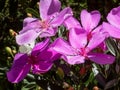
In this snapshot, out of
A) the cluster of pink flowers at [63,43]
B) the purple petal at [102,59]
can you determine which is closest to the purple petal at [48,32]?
the cluster of pink flowers at [63,43]

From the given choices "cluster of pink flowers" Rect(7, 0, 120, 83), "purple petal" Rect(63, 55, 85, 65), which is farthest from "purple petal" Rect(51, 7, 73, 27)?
"purple petal" Rect(63, 55, 85, 65)

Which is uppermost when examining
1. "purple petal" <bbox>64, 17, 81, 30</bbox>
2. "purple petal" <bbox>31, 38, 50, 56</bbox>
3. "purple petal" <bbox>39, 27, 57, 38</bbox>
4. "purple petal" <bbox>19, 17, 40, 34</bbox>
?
"purple petal" <bbox>64, 17, 81, 30</bbox>

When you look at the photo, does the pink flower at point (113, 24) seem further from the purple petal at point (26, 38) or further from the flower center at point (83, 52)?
the purple petal at point (26, 38)

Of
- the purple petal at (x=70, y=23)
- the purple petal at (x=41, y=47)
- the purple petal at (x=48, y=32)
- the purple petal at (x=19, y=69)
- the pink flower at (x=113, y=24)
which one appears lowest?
the purple petal at (x=19, y=69)

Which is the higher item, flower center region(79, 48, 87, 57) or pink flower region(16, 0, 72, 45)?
pink flower region(16, 0, 72, 45)

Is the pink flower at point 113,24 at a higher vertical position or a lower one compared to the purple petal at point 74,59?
higher

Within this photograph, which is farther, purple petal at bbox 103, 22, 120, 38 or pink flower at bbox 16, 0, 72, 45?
pink flower at bbox 16, 0, 72, 45

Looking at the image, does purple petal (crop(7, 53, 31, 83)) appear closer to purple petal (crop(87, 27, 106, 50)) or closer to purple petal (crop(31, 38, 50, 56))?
purple petal (crop(31, 38, 50, 56))
